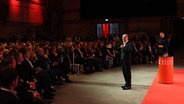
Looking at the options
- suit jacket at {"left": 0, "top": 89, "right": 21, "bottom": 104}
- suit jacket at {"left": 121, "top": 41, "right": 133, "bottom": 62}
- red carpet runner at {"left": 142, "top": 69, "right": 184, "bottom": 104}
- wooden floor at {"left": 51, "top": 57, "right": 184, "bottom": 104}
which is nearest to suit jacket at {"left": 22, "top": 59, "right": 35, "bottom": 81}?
wooden floor at {"left": 51, "top": 57, "right": 184, "bottom": 104}

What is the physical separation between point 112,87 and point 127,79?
505 millimetres

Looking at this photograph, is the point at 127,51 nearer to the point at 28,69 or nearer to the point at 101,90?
the point at 101,90

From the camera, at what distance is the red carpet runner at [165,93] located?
17.7ft

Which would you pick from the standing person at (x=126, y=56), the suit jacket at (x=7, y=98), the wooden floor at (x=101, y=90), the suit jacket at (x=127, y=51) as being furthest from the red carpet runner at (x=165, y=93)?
the suit jacket at (x=7, y=98)

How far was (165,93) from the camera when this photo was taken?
6.02m

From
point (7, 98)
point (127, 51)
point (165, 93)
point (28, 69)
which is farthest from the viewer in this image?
point (127, 51)

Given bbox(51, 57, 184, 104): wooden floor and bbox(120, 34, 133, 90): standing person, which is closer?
bbox(51, 57, 184, 104): wooden floor

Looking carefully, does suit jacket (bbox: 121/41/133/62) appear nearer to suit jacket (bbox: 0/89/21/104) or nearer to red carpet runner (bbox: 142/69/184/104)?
red carpet runner (bbox: 142/69/184/104)

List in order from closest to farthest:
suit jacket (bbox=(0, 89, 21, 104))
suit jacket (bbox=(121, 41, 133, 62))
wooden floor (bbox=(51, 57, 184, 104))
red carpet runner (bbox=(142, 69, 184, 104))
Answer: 1. suit jacket (bbox=(0, 89, 21, 104))
2. red carpet runner (bbox=(142, 69, 184, 104))
3. wooden floor (bbox=(51, 57, 184, 104))
4. suit jacket (bbox=(121, 41, 133, 62))

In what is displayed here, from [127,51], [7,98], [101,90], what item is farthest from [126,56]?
[7,98]

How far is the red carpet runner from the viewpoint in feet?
17.7

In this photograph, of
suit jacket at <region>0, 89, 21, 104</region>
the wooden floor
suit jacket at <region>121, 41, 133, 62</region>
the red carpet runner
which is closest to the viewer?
suit jacket at <region>0, 89, 21, 104</region>

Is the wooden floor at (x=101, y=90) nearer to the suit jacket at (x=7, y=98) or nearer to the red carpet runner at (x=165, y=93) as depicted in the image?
the red carpet runner at (x=165, y=93)

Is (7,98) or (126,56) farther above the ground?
(126,56)
